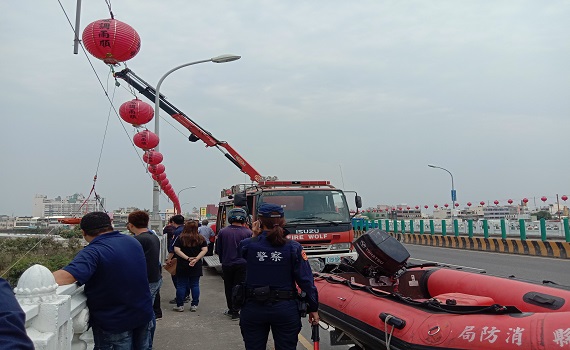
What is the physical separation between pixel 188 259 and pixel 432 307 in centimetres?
513

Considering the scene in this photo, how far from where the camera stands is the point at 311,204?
1012 cm

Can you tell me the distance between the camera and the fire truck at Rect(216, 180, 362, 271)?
9562 millimetres

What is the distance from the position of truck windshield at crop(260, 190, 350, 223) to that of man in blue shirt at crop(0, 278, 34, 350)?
8345mm

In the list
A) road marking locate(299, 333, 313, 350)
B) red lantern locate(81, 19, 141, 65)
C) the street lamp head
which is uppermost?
the street lamp head

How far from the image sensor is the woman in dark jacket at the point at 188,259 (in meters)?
7.99

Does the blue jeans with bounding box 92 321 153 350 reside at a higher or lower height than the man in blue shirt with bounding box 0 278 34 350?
lower

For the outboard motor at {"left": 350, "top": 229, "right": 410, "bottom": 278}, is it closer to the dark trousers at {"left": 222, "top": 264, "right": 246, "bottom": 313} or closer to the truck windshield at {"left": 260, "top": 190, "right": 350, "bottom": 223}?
the dark trousers at {"left": 222, "top": 264, "right": 246, "bottom": 313}

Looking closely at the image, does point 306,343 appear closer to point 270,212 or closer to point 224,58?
point 270,212

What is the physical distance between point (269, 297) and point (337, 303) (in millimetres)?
1429

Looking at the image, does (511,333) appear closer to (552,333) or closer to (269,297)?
(552,333)

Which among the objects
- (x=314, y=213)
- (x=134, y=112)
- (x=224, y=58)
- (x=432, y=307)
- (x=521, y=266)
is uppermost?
(x=224, y=58)

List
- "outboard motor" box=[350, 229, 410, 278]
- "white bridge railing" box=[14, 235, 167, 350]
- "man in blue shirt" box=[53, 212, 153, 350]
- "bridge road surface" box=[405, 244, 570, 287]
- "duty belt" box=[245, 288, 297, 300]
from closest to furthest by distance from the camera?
"white bridge railing" box=[14, 235, 167, 350] < "man in blue shirt" box=[53, 212, 153, 350] < "duty belt" box=[245, 288, 297, 300] < "outboard motor" box=[350, 229, 410, 278] < "bridge road surface" box=[405, 244, 570, 287]

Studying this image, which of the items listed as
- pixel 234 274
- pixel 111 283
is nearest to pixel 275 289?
pixel 111 283

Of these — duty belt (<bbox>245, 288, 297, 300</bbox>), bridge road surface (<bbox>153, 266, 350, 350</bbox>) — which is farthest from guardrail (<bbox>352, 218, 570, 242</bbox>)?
Result: duty belt (<bbox>245, 288, 297, 300</bbox>)
